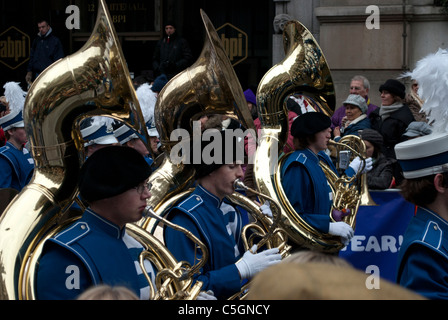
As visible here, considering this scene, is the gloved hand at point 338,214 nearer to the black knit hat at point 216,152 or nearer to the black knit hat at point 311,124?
the black knit hat at point 311,124

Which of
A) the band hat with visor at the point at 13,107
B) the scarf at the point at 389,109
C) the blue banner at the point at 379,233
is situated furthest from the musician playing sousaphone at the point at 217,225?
the scarf at the point at 389,109

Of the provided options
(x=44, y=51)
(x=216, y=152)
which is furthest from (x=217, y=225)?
(x=44, y=51)

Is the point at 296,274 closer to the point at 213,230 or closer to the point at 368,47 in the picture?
the point at 213,230

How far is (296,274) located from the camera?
4.22ft

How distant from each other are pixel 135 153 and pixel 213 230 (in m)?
0.87

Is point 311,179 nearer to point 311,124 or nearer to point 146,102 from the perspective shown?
point 311,124

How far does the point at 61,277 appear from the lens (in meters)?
2.82

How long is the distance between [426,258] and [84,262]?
1287mm

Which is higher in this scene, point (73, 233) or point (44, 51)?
point (44, 51)

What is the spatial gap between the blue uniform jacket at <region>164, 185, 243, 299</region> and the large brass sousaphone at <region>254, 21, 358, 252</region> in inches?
36.9

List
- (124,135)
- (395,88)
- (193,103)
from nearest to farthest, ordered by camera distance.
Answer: (193,103)
(124,135)
(395,88)

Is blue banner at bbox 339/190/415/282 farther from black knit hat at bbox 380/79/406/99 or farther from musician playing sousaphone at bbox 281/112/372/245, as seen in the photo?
black knit hat at bbox 380/79/406/99

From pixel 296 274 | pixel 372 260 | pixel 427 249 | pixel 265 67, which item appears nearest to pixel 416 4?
pixel 265 67

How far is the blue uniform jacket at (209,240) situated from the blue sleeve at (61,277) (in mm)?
771
